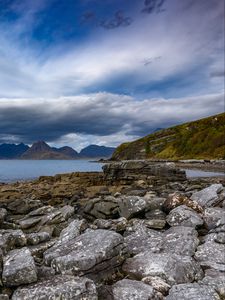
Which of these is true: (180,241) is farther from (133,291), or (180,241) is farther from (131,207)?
(131,207)

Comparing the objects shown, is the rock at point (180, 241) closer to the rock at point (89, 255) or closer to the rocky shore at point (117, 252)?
the rocky shore at point (117, 252)

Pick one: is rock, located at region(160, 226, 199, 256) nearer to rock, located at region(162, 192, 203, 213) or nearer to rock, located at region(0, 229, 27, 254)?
rock, located at region(162, 192, 203, 213)

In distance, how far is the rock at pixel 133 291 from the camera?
10758 millimetres

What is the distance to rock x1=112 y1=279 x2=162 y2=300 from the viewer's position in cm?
1076

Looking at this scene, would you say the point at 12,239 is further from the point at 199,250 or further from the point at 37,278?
the point at 199,250

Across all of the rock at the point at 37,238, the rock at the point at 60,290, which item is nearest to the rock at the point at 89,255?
the rock at the point at 60,290

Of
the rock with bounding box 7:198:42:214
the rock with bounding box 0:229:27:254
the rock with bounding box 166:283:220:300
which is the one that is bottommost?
the rock with bounding box 166:283:220:300

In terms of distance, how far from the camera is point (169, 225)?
718 inches

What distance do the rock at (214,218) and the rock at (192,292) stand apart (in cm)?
705

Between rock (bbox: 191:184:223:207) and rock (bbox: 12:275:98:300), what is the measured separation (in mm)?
14356

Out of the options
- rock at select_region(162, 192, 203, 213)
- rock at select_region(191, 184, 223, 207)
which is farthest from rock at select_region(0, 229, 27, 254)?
rock at select_region(191, 184, 223, 207)

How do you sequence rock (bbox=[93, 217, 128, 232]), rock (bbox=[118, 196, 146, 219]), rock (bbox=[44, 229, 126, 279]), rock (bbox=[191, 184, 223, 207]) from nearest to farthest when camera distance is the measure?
rock (bbox=[44, 229, 126, 279])
rock (bbox=[93, 217, 128, 232])
rock (bbox=[118, 196, 146, 219])
rock (bbox=[191, 184, 223, 207])

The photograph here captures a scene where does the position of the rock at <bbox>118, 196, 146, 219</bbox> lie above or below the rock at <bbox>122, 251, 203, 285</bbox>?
above

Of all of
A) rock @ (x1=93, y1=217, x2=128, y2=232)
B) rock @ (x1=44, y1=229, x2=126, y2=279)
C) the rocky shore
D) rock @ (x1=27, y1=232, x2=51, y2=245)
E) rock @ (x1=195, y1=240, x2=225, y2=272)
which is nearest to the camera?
the rocky shore
